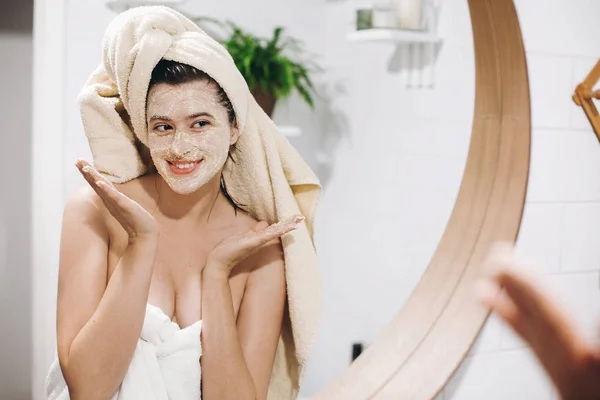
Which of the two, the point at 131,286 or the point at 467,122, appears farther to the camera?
the point at 467,122

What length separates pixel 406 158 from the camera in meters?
1.64

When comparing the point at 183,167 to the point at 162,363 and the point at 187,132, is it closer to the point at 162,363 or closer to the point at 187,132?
the point at 187,132

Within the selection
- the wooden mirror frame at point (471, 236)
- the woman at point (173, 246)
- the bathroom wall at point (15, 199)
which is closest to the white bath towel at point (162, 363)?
the woman at point (173, 246)

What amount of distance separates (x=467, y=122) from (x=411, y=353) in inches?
19.0

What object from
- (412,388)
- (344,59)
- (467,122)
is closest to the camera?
(412,388)

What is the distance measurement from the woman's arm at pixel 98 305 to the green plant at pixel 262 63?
771 mm

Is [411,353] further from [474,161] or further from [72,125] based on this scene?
[72,125]

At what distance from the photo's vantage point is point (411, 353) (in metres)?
1.23

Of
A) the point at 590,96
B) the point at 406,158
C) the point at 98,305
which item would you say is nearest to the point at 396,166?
the point at 406,158

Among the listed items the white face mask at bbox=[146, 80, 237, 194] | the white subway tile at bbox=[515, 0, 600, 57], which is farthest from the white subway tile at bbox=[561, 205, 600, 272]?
the white face mask at bbox=[146, 80, 237, 194]

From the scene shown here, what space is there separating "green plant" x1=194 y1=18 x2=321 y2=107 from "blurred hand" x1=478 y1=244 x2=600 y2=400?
1.17 m

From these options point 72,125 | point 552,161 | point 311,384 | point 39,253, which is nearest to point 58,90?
point 72,125

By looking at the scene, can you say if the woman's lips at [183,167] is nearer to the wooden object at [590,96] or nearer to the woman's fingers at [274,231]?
the woman's fingers at [274,231]

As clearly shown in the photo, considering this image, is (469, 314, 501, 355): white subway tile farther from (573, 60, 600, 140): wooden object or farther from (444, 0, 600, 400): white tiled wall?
(573, 60, 600, 140): wooden object
